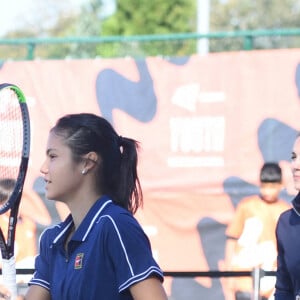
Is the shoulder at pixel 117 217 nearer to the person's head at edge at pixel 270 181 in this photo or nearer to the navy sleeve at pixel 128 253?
the navy sleeve at pixel 128 253

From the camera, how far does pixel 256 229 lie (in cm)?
724

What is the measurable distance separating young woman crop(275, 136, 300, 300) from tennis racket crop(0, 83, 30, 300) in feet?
3.90

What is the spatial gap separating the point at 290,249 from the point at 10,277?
53.5 inches

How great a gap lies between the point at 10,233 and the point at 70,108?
13.9ft

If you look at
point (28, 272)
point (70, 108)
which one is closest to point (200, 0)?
point (70, 108)

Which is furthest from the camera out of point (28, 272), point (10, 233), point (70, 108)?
point (70, 108)

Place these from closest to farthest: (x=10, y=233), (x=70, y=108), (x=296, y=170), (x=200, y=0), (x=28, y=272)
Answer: (x=10, y=233)
(x=296, y=170)
(x=28, y=272)
(x=70, y=108)
(x=200, y=0)

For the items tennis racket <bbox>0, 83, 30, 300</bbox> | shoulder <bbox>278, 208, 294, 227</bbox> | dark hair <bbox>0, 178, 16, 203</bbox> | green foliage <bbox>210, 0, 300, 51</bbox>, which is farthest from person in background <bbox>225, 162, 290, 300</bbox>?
green foliage <bbox>210, 0, 300, 51</bbox>

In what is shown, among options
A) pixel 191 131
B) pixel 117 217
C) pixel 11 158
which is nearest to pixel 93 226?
pixel 117 217

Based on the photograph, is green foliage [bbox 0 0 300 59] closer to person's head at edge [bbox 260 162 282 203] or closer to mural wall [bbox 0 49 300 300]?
mural wall [bbox 0 49 300 300]

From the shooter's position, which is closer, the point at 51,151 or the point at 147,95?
the point at 51,151

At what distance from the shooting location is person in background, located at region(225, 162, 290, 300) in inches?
282

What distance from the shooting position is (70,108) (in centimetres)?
787

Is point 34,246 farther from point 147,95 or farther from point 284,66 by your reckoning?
point 284,66
